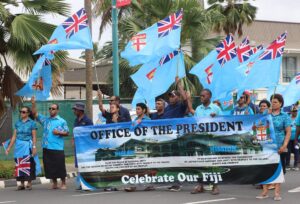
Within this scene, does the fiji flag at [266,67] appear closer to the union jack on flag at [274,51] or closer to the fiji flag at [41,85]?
the union jack on flag at [274,51]

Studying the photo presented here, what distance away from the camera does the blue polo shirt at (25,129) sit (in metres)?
12.9

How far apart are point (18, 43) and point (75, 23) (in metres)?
3.15

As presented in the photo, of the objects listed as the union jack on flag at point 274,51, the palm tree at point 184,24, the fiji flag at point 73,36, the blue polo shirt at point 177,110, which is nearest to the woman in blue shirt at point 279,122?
the union jack on flag at point 274,51

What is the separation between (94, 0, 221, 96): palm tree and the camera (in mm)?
25719

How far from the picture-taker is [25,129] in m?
12.9

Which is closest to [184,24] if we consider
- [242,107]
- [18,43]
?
[18,43]

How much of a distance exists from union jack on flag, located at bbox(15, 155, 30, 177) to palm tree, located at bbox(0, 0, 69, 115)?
283 cm

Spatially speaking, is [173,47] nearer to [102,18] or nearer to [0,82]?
[0,82]

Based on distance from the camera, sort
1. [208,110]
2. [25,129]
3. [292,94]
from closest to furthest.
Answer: [208,110]
[25,129]
[292,94]

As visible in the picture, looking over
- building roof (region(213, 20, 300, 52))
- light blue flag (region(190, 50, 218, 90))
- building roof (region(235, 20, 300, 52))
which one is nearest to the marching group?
light blue flag (region(190, 50, 218, 90))

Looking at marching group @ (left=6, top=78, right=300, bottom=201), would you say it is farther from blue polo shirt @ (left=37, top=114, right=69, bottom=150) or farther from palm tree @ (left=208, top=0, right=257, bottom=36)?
palm tree @ (left=208, top=0, right=257, bottom=36)

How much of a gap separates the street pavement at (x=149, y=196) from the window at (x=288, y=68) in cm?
2912

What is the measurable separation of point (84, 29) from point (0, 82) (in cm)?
410

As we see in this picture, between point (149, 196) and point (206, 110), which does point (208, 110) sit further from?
point (149, 196)
